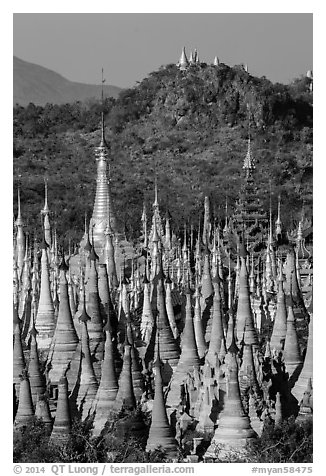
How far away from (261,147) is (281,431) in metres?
145

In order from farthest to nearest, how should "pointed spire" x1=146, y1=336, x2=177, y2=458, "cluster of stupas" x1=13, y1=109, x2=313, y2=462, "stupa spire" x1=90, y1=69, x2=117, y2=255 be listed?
"stupa spire" x1=90, y1=69, x2=117, y2=255
"cluster of stupas" x1=13, y1=109, x2=313, y2=462
"pointed spire" x1=146, y1=336, x2=177, y2=458

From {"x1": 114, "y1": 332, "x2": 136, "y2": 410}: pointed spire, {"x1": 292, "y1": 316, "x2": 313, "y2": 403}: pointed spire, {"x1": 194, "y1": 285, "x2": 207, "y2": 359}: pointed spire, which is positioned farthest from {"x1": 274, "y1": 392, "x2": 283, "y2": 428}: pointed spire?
{"x1": 194, "y1": 285, "x2": 207, "y2": 359}: pointed spire

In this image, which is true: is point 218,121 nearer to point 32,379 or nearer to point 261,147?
point 261,147

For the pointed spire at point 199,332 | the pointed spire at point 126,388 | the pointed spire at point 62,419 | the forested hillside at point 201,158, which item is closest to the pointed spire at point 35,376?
the pointed spire at point 126,388

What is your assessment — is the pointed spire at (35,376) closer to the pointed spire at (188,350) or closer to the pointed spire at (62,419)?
the pointed spire at (62,419)

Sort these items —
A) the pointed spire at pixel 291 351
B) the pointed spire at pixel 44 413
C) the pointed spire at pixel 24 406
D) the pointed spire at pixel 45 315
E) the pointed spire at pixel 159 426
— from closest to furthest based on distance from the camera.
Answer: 1. the pointed spire at pixel 159 426
2. the pointed spire at pixel 44 413
3. the pointed spire at pixel 24 406
4. the pointed spire at pixel 291 351
5. the pointed spire at pixel 45 315

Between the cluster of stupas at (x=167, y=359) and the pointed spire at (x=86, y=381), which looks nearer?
the cluster of stupas at (x=167, y=359)

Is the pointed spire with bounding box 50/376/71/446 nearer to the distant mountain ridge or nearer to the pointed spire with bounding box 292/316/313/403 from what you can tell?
the pointed spire with bounding box 292/316/313/403

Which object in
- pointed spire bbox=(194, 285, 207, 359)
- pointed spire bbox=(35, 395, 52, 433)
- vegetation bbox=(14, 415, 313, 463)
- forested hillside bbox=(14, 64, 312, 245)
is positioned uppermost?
forested hillside bbox=(14, 64, 312, 245)

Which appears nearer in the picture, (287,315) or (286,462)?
(286,462)

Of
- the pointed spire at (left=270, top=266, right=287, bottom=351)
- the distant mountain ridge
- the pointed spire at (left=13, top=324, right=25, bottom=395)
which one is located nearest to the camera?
the pointed spire at (left=13, top=324, right=25, bottom=395)

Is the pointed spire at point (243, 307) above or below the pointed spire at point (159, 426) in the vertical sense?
above

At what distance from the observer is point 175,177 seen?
Answer: 17438cm
